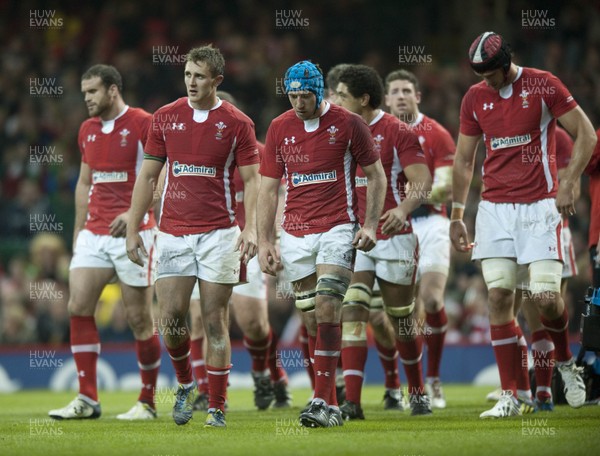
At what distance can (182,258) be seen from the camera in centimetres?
810

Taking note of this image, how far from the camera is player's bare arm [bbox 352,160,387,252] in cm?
786

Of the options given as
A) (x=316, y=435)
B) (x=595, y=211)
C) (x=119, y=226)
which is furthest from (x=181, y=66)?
(x=316, y=435)

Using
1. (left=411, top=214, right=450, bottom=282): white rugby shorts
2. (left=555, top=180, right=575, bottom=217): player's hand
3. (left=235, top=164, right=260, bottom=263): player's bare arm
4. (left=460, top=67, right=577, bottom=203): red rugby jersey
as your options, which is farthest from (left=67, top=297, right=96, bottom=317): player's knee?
(left=555, top=180, right=575, bottom=217): player's hand

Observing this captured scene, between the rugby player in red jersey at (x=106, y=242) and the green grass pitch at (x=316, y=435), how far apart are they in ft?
1.40

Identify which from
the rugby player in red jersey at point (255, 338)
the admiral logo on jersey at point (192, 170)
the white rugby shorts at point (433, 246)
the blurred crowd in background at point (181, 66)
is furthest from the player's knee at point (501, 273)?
the blurred crowd in background at point (181, 66)

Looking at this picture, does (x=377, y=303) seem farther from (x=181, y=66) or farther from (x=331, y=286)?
(x=181, y=66)

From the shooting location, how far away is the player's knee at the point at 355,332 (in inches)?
348

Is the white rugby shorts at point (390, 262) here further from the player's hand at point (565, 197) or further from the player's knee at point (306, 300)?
the player's hand at point (565, 197)

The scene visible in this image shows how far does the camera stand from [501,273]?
849cm

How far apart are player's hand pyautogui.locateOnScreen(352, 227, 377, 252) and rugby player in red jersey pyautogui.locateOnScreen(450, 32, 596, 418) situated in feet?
4.04

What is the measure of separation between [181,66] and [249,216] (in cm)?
1279

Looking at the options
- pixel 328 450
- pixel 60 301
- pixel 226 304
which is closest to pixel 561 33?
pixel 60 301

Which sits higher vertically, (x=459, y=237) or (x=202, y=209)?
(x=202, y=209)

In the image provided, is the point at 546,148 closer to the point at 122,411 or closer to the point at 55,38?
the point at 122,411
